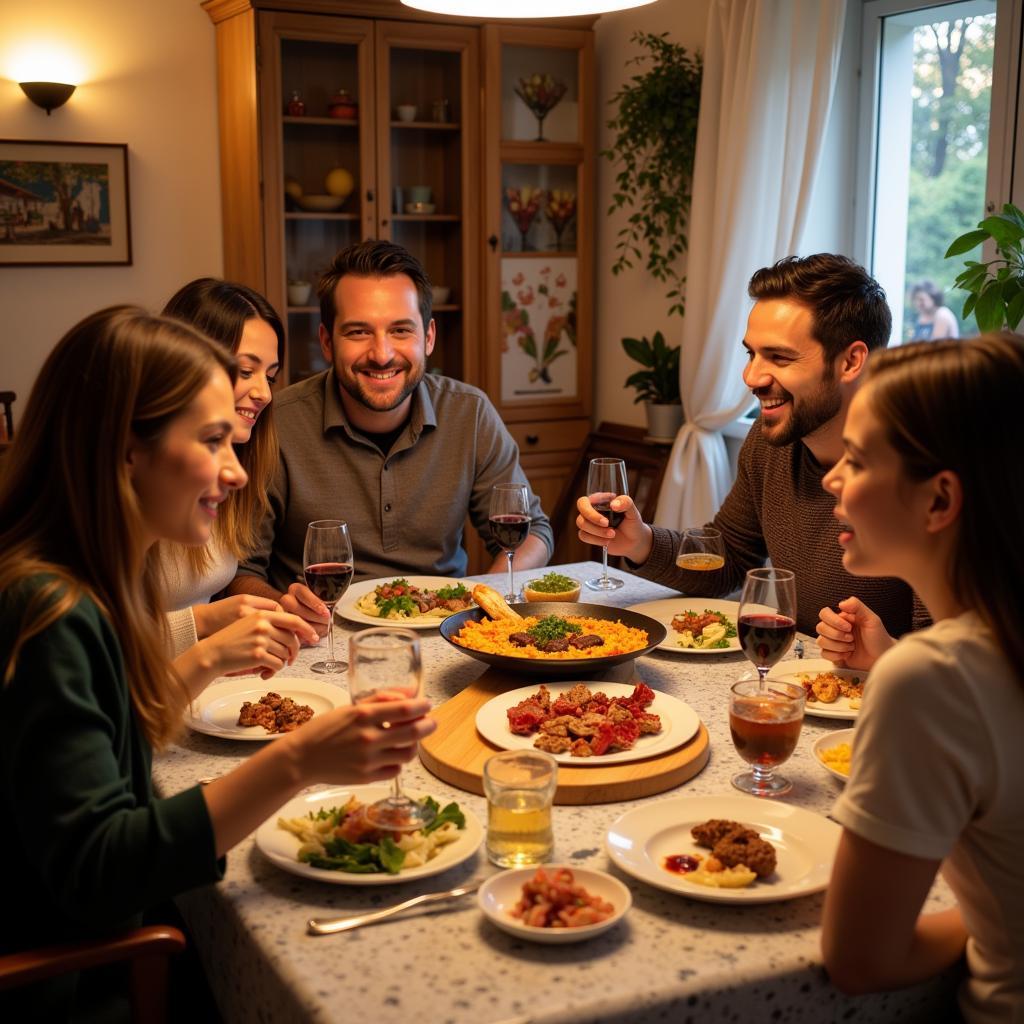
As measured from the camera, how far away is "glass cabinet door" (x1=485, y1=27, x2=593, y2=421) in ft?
15.4

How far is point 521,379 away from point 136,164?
1.72 m

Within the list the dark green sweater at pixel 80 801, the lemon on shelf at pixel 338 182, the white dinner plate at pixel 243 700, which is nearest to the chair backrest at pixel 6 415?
the lemon on shelf at pixel 338 182

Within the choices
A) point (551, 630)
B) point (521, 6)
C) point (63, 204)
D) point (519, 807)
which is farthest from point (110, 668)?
point (63, 204)

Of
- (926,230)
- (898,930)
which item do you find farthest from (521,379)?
(898,930)

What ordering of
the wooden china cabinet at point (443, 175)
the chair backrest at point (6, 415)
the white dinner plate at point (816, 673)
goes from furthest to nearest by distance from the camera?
the wooden china cabinet at point (443, 175), the chair backrest at point (6, 415), the white dinner plate at point (816, 673)

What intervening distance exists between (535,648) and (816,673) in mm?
445

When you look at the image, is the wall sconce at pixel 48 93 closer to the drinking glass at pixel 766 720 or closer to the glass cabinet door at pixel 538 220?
the glass cabinet door at pixel 538 220

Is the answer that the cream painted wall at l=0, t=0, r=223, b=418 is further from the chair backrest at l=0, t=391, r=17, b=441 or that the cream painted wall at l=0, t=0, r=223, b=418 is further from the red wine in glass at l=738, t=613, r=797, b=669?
the red wine in glass at l=738, t=613, r=797, b=669

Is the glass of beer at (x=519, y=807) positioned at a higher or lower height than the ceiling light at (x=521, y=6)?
lower

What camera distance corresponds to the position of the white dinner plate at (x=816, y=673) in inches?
68.8

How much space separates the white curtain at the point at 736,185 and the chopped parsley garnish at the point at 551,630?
2294 millimetres

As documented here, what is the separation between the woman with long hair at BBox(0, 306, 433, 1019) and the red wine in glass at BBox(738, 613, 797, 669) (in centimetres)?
57

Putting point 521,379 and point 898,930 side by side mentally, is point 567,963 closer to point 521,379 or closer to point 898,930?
point 898,930

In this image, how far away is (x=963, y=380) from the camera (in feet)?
3.71
